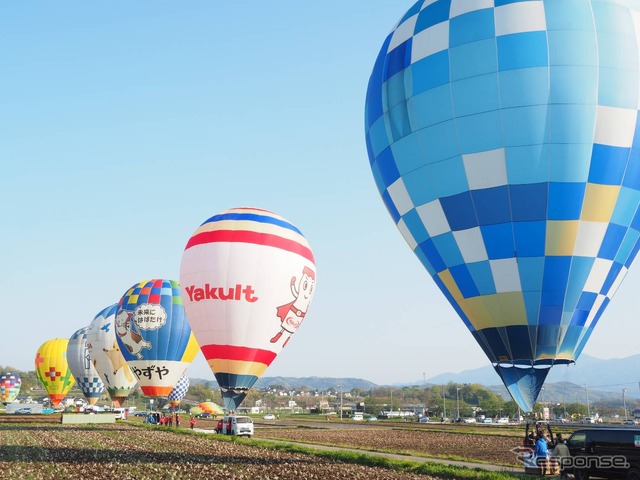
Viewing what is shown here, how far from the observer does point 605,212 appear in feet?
65.7

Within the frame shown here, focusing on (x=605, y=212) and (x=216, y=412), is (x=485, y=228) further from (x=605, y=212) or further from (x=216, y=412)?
(x=216, y=412)

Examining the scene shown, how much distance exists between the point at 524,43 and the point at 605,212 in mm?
5661

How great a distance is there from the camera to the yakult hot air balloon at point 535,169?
1984 centimetres

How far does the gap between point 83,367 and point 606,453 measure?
7221 centimetres

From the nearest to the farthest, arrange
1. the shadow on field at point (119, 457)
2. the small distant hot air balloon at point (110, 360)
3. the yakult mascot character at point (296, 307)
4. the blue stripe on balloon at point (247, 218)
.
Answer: the shadow on field at point (119, 457) < the yakult mascot character at point (296, 307) < the blue stripe on balloon at point (247, 218) < the small distant hot air balloon at point (110, 360)

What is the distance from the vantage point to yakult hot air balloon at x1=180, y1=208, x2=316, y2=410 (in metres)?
36.0

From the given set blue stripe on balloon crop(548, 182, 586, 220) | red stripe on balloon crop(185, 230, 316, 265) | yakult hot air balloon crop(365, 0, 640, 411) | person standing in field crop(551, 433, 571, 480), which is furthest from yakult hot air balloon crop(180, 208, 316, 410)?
blue stripe on balloon crop(548, 182, 586, 220)

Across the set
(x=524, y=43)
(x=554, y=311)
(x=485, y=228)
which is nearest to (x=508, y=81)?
(x=524, y=43)

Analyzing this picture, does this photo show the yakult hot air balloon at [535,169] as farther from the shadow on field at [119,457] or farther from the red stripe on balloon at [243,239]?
the red stripe on balloon at [243,239]

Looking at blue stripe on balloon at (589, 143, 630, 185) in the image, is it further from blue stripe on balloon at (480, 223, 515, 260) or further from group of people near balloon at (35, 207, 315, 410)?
group of people near balloon at (35, 207, 315, 410)

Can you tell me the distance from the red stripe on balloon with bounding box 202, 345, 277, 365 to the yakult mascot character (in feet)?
4.07

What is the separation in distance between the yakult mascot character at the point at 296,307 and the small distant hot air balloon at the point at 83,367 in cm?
4884

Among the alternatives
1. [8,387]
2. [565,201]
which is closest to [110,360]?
[565,201]

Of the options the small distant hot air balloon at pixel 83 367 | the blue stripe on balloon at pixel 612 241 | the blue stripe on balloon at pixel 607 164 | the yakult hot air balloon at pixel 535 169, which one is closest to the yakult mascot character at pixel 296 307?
the yakult hot air balloon at pixel 535 169
